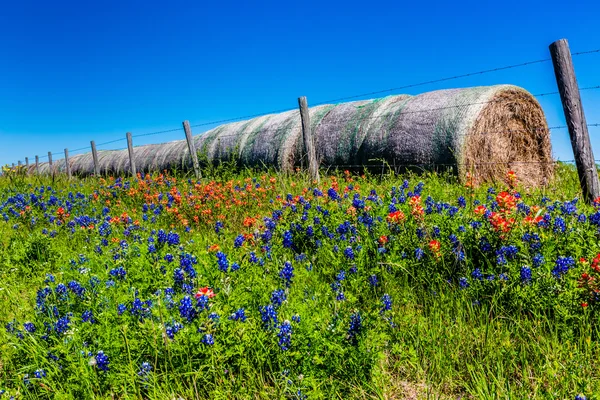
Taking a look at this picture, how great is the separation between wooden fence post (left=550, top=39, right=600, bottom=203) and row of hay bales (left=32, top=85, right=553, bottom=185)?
1536 millimetres

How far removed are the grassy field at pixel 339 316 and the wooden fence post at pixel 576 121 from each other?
4.98ft

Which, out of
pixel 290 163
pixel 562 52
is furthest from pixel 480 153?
pixel 290 163

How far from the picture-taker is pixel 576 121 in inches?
207

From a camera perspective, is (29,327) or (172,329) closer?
(172,329)

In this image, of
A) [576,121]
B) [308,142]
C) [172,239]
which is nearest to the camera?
[172,239]

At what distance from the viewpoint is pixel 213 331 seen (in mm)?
2432

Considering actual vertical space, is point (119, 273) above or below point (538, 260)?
above

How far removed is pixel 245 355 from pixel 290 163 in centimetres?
835

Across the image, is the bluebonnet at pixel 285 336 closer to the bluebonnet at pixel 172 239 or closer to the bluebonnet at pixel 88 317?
the bluebonnet at pixel 88 317

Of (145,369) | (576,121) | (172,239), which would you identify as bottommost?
(145,369)

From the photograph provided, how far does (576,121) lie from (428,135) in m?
2.91

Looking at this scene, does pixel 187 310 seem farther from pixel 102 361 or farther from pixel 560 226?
pixel 560 226

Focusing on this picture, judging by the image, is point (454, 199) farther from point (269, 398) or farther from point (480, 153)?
point (269, 398)

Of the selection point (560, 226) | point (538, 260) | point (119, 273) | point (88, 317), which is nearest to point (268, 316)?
point (88, 317)
